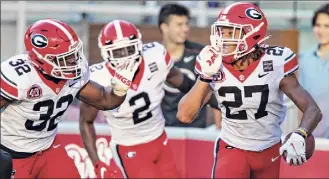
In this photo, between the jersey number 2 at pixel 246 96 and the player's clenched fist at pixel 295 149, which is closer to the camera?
the player's clenched fist at pixel 295 149

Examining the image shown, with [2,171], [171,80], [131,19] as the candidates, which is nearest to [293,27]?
[131,19]

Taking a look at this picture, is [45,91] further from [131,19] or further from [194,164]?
[131,19]

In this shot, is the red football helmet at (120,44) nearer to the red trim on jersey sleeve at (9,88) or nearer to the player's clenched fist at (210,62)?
the red trim on jersey sleeve at (9,88)

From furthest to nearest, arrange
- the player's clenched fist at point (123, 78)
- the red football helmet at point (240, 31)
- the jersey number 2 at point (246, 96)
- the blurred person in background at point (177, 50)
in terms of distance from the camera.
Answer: the blurred person in background at point (177, 50)
the player's clenched fist at point (123, 78)
the jersey number 2 at point (246, 96)
the red football helmet at point (240, 31)

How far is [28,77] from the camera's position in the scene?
4.64 meters

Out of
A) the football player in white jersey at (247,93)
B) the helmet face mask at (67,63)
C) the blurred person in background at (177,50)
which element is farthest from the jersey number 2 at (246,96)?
the blurred person in background at (177,50)

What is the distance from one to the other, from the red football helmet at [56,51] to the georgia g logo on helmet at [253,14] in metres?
0.92

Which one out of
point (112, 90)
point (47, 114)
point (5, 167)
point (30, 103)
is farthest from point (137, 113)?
point (5, 167)

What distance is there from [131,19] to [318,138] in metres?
2.82

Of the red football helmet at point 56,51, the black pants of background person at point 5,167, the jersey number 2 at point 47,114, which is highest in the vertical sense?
the red football helmet at point 56,51

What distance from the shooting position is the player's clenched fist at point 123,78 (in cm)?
455

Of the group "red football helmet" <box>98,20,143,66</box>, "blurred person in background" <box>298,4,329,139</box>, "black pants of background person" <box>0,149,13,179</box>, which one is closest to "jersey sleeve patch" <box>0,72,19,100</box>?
"red football helmet" <box>98,20,143,66</box>

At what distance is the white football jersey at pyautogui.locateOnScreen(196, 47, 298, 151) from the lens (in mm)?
4422

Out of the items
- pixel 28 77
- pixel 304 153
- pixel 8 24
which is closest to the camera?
pixel 304 153
